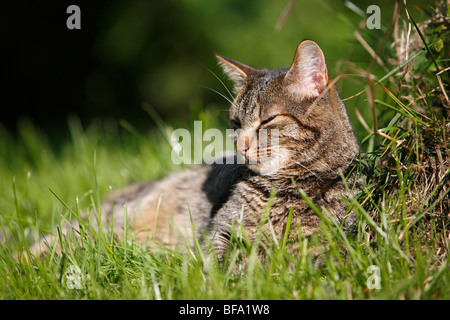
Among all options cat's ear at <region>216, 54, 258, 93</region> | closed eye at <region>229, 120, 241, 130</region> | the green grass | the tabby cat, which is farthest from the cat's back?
the green grass

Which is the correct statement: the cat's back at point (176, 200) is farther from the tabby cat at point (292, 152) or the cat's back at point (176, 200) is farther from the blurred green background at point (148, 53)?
the blurred green background at point (148, 53)

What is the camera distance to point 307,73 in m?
1.90

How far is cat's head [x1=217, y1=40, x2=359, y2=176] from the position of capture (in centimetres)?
186

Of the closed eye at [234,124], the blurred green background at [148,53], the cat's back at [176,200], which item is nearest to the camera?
the closed eye at [234,124]

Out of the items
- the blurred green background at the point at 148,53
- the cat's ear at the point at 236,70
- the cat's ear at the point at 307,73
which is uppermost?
the blurred green background at the point at 148,53

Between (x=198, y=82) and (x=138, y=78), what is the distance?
1.00 metres

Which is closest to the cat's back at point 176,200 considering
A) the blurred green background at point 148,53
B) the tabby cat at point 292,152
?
the tabby cat at point 292,152

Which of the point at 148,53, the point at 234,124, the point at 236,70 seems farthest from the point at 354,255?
the point at 148,53

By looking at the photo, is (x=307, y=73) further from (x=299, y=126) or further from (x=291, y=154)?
(x=291, y=154)

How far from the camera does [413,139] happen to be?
1812 millimetres

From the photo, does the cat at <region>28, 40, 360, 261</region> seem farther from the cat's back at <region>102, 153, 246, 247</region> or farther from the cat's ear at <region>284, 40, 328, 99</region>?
the cat's back at <region>102, 153, 246, 247</region>

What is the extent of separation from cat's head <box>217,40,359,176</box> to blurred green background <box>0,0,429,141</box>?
307 cm

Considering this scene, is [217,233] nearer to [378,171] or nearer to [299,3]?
[378,171]

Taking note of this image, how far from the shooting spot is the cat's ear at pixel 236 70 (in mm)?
2166
